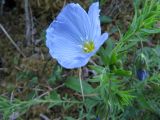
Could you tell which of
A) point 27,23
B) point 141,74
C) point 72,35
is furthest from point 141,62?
point 27,23

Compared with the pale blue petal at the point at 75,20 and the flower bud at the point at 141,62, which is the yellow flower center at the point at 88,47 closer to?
the pale blue petal at the point at 75,20

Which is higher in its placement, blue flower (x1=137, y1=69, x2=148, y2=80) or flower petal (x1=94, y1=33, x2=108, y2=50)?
flower petal (x1=94, y1=33, x2=108, y2=50)

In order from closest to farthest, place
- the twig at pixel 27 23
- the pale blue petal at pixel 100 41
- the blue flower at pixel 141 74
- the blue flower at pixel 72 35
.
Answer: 1. the pale blue petal at pixel 100 41
2. the blue flower at pixel 72 35
3. the blue flower at pixel 141 74
4. the twig at pixel 27 23

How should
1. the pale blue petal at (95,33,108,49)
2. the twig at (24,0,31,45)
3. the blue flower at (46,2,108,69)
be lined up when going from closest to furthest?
the pale blue petal at (95,33,108,49) → the blue flower at (46,2,108,69) → the twig at (24,0,31,45)

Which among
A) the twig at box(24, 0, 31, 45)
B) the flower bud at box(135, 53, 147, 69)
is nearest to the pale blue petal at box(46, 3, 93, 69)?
the flower bud at box(135, 53, 147, 69)

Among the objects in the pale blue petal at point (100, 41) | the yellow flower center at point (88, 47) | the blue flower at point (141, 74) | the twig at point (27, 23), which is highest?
the twig at point (27, 23)

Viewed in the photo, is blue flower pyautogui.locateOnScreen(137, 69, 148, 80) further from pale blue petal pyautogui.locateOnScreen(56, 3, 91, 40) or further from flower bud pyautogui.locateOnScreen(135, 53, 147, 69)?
pale blue petal pyautogui.locateOnScreen(56, 3, 91, 40)

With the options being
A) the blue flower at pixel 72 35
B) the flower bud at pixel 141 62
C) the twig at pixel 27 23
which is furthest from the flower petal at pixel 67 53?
the twig at pixel 27 23

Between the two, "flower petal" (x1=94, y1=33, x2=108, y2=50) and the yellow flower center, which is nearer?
"flower petal" (x1=94, y1=33, x2=108, y2=50)
